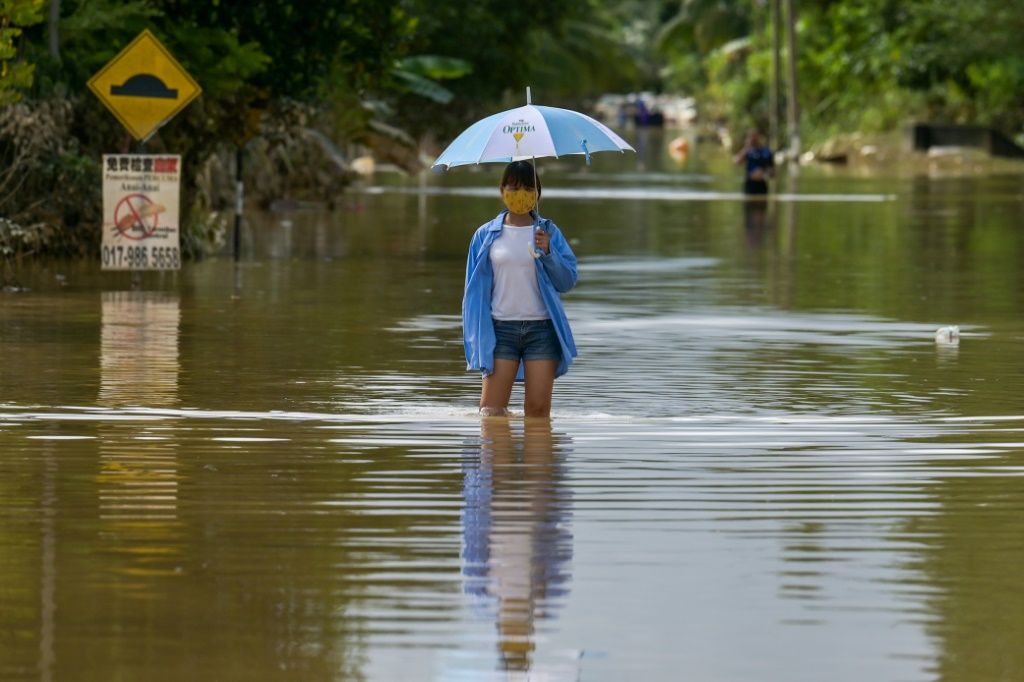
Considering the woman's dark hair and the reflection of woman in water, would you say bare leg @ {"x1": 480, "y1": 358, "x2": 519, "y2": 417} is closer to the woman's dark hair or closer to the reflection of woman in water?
the reflection of woman in water

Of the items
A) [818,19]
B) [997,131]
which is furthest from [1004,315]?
[818,19]

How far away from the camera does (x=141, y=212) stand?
69.6 ft

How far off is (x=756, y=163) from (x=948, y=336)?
87.9 feet

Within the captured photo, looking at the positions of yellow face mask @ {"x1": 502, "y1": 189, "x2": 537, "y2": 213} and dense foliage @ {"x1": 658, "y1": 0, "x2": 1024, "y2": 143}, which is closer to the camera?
yellow face mask @ {"x1": 502, "y1": 189, "x2": 537, "y2": 213}

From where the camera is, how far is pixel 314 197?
4053 centimetres

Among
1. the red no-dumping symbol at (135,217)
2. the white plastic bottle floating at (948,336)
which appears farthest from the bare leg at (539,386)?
the red no-dumping symbol at (135,217)

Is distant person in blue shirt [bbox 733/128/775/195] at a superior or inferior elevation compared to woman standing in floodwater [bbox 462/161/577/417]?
superior

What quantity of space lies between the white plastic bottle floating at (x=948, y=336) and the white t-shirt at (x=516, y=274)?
236 inches

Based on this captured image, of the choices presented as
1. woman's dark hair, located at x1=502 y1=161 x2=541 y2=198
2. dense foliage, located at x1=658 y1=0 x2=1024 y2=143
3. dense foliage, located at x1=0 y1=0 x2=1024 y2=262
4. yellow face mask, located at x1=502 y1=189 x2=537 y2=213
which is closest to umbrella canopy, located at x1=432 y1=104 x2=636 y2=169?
woman's dark hair, located at x1=502 y1=161 x2=541 y2=198

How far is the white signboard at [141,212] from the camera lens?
21.0 m

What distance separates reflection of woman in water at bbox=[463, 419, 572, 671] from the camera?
7508mm

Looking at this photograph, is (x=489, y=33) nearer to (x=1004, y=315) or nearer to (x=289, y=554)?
(x=1004, y=315)

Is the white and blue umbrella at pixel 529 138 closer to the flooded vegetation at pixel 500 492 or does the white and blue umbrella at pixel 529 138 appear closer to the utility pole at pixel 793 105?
the flooded vegetation at pixel 500 492

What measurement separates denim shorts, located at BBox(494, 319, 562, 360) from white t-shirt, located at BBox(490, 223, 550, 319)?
5cm
